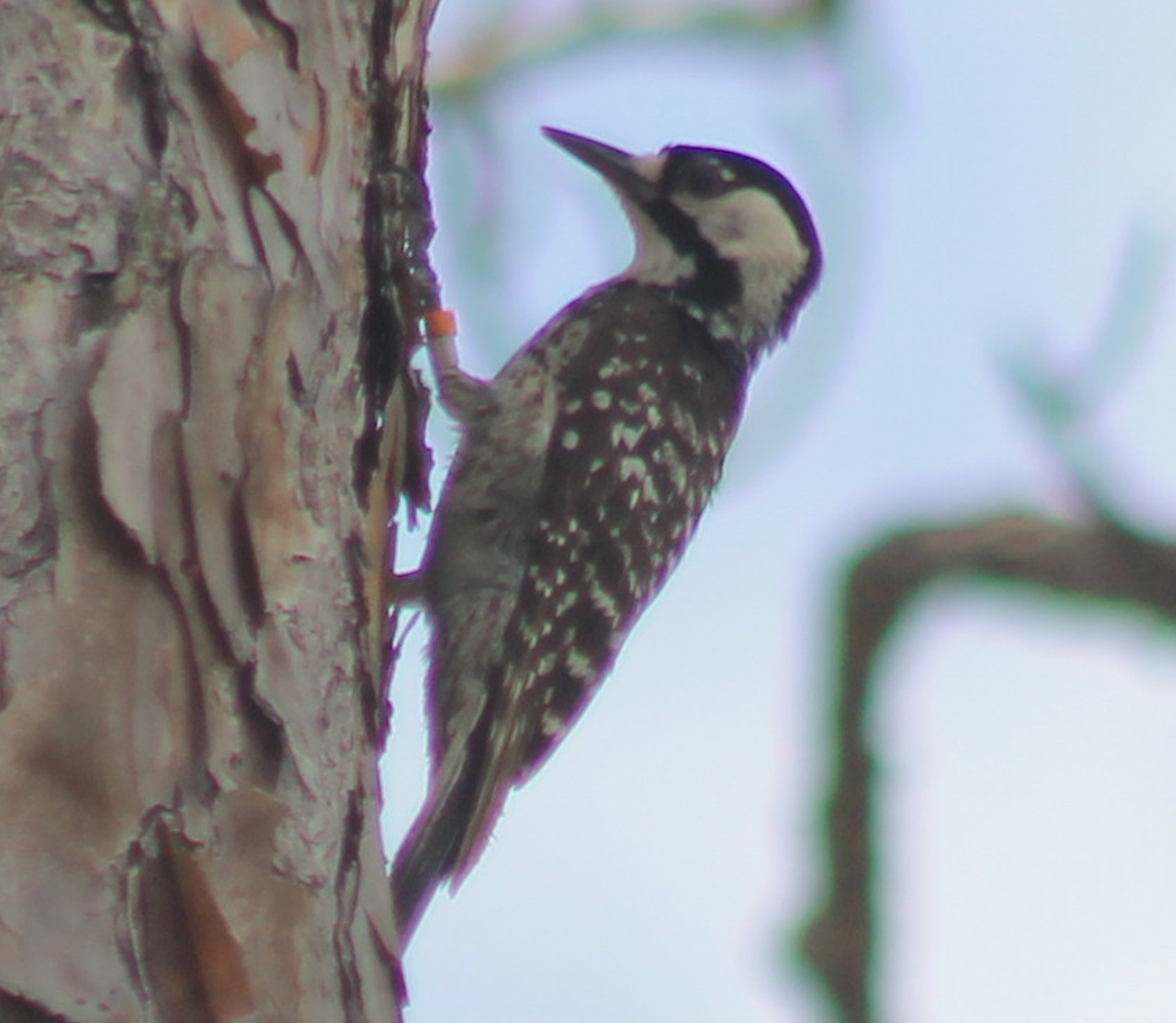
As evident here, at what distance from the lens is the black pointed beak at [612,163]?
4977mm

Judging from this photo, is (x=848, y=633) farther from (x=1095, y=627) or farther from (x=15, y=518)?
(x=15, y=518)

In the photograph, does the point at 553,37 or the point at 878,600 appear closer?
the point at 878,600

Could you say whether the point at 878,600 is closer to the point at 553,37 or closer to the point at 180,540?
the point at 180,540

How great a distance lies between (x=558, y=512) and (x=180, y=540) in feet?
6.31

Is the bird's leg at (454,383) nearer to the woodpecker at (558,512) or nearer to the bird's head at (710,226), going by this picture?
the woodpecker at (558,512)

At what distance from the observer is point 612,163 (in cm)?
505

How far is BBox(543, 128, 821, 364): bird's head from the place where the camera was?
5.08 m

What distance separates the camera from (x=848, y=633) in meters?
2.59

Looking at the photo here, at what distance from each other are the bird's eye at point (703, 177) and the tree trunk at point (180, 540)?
230cm

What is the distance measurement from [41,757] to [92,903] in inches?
6.7

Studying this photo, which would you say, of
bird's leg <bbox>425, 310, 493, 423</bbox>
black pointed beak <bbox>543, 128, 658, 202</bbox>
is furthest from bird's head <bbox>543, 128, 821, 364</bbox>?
bird's leg <bbox>425, 310, 493, 423</bbox>

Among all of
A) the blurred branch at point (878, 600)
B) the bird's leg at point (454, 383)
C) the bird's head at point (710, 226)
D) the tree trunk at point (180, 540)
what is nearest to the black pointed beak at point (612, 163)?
the bird's head at point (710, 226)

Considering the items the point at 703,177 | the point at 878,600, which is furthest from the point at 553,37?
the point at 878,600

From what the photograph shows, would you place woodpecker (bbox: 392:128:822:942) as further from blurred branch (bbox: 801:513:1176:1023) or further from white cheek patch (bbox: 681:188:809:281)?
blurred branch (bbox: 801:513:1176:1023)
